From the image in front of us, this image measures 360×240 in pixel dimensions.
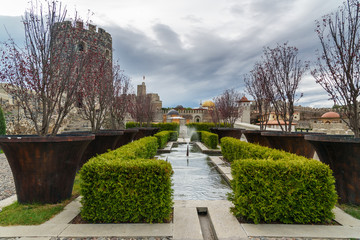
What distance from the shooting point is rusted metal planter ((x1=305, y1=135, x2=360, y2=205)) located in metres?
3.68

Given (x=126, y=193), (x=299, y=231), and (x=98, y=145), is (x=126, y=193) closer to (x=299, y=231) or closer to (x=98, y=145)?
(x=299, y=231)

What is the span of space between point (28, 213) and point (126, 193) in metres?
1.66

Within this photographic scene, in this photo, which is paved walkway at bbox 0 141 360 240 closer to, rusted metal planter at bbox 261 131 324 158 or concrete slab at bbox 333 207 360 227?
concrete slab at bbox 333 207 360 227

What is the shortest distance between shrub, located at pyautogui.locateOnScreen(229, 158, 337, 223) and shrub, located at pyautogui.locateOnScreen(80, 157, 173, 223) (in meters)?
1.22

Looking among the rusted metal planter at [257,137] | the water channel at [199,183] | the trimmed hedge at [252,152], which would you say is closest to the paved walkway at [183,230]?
the trimmed hedge at [252,152]

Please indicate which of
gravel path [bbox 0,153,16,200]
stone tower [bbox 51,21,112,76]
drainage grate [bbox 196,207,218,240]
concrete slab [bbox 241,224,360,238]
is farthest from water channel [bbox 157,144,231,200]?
stone tower [bbox 51,21,112,76]

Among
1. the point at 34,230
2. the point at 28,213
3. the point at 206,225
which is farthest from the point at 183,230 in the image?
the point at 28,213

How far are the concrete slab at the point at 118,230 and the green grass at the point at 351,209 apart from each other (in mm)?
2944

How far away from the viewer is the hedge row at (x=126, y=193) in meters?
3.14

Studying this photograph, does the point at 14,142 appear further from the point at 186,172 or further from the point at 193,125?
the point at 193,125

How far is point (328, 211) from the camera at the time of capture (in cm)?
315

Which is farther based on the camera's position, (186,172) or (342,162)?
(186,172)

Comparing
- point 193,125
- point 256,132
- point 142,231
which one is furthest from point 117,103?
point 193,125

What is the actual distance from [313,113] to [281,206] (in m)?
63.0
